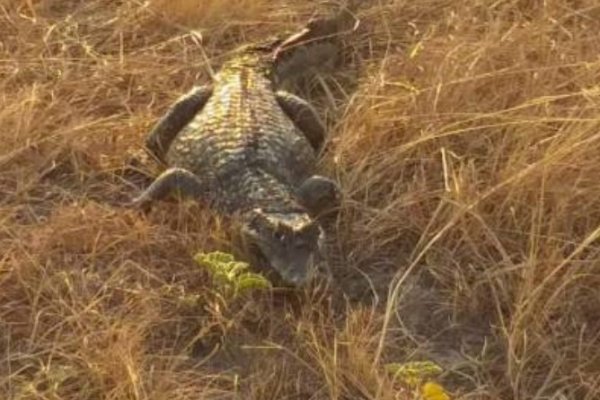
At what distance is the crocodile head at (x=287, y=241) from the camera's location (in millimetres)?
3838

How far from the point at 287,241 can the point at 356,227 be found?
341mm

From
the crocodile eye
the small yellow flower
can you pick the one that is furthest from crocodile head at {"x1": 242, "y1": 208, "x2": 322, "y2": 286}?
the small yellow flower

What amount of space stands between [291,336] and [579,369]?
0.77 meters

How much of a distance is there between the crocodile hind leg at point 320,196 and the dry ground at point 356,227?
0.19ft

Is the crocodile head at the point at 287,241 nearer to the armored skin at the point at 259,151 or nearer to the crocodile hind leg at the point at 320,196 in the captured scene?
the armored skin at the point at 259,151

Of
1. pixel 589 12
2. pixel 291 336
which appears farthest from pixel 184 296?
pixel 589 12

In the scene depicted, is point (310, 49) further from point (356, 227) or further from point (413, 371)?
point (413, 371)

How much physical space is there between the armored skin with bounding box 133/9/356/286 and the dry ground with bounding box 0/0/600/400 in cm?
9

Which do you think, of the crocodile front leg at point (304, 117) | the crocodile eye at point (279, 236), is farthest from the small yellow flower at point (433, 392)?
the crocodile front leg at point (304, 117)

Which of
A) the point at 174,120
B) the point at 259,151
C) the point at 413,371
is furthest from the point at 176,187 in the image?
the point at 413,371

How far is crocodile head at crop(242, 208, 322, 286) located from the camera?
3.84 metres

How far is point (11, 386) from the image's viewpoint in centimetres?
349

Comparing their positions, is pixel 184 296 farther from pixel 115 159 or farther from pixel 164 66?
pixel 164 66

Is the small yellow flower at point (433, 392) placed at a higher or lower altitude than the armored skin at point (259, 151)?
lower
